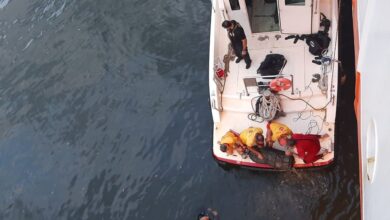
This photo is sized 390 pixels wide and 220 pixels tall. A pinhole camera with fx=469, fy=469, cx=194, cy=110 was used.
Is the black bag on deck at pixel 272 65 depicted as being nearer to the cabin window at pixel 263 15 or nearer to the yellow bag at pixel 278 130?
the cabin window at pixel 263 15

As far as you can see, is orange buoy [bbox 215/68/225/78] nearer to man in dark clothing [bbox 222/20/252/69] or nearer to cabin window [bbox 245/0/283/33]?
man in dark clothing [bbox 222/20/252/69]

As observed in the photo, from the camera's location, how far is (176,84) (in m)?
12.7

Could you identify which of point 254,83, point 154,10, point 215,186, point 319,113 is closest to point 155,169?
point 215,186

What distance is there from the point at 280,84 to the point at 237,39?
1.37 meters

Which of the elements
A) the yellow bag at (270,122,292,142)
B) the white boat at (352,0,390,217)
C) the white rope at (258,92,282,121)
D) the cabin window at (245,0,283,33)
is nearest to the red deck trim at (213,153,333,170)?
the yellow bag at (270,122,292,142)

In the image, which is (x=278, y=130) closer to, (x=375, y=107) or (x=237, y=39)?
(x=237, y=39)

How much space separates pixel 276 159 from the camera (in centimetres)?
941

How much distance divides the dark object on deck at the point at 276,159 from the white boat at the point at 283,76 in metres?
0.14

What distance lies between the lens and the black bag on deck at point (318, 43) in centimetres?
1028

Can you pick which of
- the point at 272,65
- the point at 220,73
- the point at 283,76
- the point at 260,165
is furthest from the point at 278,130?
the point at 220,73

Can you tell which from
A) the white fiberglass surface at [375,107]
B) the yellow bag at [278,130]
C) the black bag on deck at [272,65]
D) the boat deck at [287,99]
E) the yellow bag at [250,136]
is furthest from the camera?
the black bag on deck at [272,65]

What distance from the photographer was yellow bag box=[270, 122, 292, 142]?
9.31m

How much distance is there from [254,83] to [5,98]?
8.10 metres

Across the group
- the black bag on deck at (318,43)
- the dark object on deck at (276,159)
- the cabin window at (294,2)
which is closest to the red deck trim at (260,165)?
the dark object on deck at (276,159)
